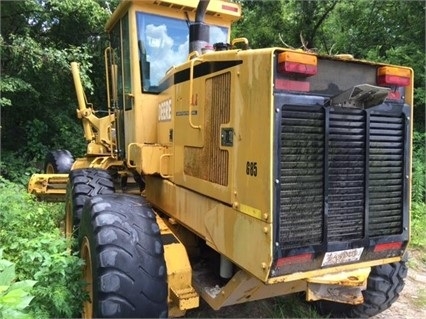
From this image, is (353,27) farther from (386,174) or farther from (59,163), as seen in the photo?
(386,174)

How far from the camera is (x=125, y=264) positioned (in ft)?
8.60

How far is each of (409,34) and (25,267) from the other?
966 centimetres

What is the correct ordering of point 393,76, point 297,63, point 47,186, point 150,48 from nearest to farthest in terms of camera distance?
point 297,63
point 393,76
point 150,48
point 47,186

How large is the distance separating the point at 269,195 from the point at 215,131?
72 centimetres

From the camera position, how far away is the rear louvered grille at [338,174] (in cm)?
228

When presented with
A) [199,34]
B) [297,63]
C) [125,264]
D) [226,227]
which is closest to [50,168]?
[199,34]

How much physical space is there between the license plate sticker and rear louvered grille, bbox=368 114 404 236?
152mm

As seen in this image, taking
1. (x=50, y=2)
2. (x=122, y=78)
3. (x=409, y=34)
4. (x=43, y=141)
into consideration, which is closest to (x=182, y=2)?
(x=122, y=78)

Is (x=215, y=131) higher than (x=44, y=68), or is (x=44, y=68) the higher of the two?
→ (x=44, y=68)

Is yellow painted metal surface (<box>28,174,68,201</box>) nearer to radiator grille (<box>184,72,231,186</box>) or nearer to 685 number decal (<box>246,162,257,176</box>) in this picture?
radiator grille (<box>184,72,231,186</box>)

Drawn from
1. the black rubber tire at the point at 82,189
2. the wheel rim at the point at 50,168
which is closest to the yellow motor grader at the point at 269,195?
the black rubber tire at the point at 82,189

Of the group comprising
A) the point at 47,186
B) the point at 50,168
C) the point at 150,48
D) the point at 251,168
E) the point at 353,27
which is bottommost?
the point at 47,186

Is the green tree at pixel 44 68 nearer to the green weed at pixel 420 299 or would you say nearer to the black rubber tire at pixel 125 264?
the black rubber tire at pixel 125 264

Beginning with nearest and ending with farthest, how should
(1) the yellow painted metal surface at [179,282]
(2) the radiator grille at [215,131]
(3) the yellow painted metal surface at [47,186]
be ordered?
(2) the radiator grille at [215,131] < (1) the yellow painted metal surface at [179,282] < (3) the yellow painted metal surface at [47,186]
